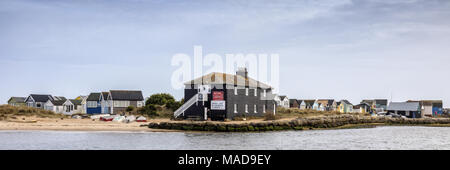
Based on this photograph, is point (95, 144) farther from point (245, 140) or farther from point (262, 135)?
point (262, 135)

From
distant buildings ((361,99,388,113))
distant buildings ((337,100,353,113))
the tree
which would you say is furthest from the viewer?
distant buildings ((361,99,388,113))

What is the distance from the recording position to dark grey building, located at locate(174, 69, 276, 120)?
160 ft

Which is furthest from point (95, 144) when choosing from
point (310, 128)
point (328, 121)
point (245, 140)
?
point (328, 121)

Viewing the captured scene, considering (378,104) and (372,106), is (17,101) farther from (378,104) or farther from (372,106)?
(378,104)

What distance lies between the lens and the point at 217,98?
48.8 m

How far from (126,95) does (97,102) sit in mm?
6643

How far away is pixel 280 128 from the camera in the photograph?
4756 cm

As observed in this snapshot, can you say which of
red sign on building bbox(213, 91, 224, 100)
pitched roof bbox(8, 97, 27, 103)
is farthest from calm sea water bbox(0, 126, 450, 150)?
pitched roof bbox(8, 97, 27, 103)

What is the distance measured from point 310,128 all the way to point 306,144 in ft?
57.4

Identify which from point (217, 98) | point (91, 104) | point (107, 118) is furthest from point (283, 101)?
point (217, 98)

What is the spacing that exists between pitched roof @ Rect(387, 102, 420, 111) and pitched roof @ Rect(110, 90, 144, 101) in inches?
2147

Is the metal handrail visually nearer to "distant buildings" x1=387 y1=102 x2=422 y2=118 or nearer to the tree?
the tree

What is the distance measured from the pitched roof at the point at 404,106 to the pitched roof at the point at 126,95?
179 ft
